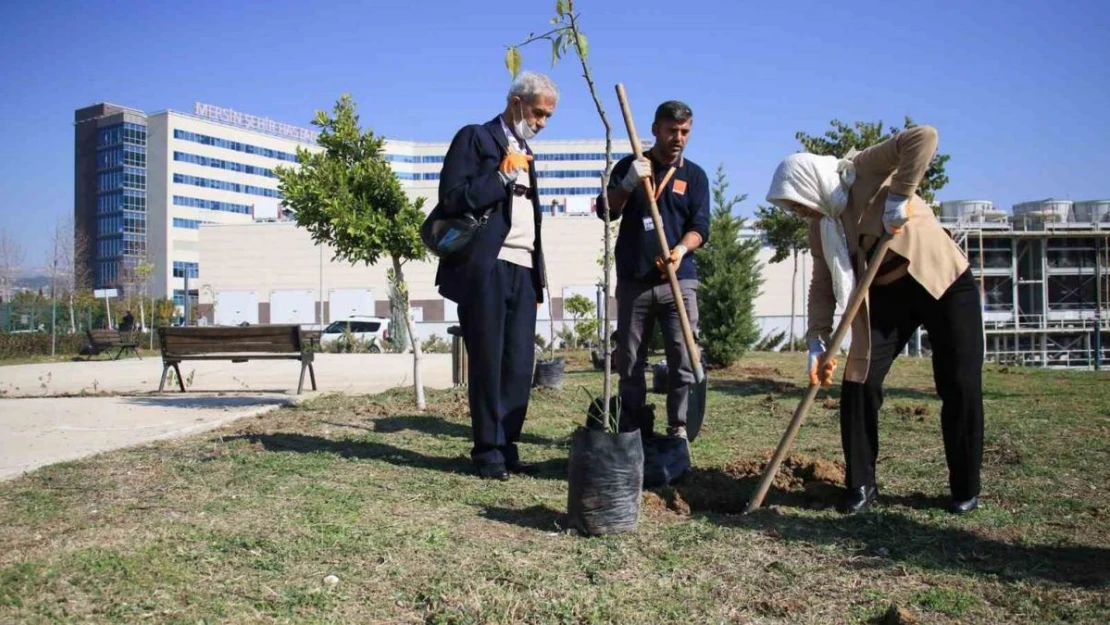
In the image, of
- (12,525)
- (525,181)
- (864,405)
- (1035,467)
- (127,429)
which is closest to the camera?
(12,525)

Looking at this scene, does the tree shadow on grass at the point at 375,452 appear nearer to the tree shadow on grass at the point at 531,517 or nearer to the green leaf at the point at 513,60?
the tree shadow on grass at the point at 531,517

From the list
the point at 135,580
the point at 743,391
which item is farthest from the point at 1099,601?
the point at 743,391

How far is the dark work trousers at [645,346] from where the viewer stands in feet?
15.9

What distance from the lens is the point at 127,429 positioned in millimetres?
6863

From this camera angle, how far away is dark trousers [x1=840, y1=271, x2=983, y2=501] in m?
3.69

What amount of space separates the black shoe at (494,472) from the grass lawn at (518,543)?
0.12 meters

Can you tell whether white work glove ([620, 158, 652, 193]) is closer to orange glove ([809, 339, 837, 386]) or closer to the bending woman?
the bending woman

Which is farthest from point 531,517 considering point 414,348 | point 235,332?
point 235,332

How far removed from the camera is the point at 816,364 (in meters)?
3.81

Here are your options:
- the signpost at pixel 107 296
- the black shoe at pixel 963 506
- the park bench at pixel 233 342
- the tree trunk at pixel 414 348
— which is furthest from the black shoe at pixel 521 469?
the signpost at pixel 107 296

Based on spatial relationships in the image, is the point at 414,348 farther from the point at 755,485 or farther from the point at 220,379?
the point at 220,379

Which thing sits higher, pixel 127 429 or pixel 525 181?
pixel 525 181

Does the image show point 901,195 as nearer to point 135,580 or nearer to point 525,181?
point 525,181

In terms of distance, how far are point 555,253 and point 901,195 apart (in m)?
61.0
